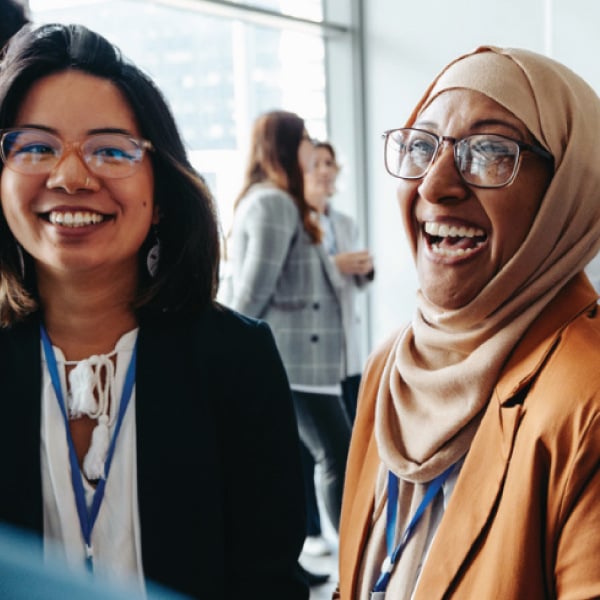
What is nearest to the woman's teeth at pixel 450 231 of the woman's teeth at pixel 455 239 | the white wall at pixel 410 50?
the woman's teeth at pixel 455 239

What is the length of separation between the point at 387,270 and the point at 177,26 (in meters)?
2.37

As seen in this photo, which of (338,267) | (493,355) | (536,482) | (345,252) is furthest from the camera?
(345,252)

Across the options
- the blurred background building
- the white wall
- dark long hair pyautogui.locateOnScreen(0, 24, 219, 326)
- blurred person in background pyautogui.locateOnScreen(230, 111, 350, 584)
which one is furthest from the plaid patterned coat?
the white wall

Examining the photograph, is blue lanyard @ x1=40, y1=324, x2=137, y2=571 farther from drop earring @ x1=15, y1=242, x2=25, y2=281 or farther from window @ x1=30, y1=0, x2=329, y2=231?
window @ x1=30, y1=0, x2=329, y2=231

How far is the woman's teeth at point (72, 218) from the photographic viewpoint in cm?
128

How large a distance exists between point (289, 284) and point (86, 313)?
213cm

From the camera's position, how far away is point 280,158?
346 centimetres

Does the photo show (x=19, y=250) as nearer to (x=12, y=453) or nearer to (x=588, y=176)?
(x=12, y=453)

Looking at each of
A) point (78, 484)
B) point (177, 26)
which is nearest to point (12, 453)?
point (78, 484)

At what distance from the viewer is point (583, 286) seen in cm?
129

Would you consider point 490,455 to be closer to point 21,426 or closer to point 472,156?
point 472,156

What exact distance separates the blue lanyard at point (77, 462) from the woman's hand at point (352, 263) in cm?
234

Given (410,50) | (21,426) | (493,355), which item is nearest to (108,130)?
(21,426)

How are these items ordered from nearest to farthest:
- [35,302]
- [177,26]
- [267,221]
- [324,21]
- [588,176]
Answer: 1. [588,176]
2. [35,302]
3. [267,221]
4. [177,26]
5. [324,21]
